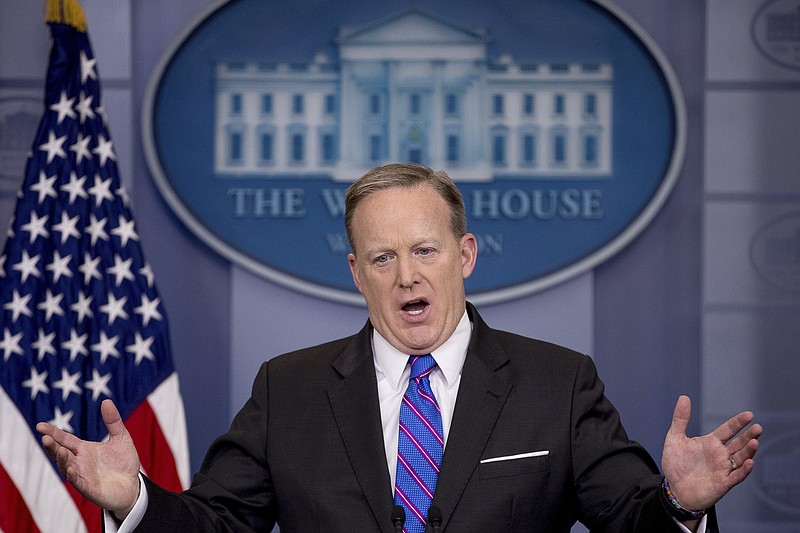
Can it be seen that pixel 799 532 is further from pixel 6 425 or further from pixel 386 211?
pixel 6 425

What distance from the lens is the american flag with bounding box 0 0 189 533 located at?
291 centimetres

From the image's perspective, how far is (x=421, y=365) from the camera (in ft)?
6.34

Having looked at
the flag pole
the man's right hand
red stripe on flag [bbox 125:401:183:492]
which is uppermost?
the flag pole

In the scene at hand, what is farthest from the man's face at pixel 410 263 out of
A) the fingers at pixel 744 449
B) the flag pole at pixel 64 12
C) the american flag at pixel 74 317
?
the flag pole at pixel 64 12

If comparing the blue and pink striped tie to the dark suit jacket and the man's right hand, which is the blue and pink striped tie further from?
the man's right hand

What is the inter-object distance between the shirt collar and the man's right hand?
53 centimetres

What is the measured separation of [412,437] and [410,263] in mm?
342

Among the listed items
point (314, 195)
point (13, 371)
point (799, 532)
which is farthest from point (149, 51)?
point (799, 532)

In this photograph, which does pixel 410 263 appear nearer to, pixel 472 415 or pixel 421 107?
pixel 472 415

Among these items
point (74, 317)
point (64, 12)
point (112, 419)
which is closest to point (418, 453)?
point (112, 419)

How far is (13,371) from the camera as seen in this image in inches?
114

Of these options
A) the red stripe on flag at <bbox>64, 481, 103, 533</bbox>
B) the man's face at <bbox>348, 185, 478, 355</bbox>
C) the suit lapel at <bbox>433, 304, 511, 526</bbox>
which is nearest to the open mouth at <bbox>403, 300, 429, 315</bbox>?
the man's face at <bbox>348, 185, 478, 355</bbox>

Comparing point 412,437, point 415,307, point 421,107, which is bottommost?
point 412,437

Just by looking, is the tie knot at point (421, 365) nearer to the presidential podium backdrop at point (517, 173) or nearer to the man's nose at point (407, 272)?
the man's nose at point (407, 272)
